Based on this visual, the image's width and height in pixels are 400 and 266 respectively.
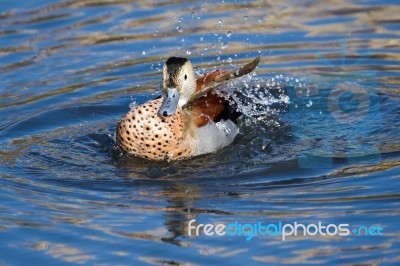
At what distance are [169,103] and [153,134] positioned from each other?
11.2 inches

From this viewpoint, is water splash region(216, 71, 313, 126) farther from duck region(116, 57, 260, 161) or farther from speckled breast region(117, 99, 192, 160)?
speckled breast region(117, 99, 192, 160)

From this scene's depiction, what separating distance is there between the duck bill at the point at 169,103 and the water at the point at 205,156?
411mm

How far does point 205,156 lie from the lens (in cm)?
796

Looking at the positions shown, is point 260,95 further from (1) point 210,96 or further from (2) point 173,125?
(2) point 173,125

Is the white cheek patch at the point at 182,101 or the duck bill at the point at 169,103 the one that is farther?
the white cheek patch at the point at 182,101

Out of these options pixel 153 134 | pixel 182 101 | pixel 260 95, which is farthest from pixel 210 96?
pixel 260 95

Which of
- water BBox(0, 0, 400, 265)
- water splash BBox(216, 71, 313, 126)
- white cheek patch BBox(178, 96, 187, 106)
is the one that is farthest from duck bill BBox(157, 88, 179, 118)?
water splash BBox(216, 71, 313, 126)

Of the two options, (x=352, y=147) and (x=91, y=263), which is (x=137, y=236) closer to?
(x=91, y=263)

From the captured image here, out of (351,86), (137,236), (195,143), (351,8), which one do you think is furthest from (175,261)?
(351,8)

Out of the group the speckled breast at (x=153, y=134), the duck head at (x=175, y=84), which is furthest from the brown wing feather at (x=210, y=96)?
the speckled breast at (x=153, y=134)

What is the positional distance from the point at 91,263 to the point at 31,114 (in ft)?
11.1

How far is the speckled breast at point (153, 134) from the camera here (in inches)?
309

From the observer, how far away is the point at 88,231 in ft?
20.6

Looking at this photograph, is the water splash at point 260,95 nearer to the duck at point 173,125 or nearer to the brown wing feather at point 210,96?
the brown wing feather at point 210,96
